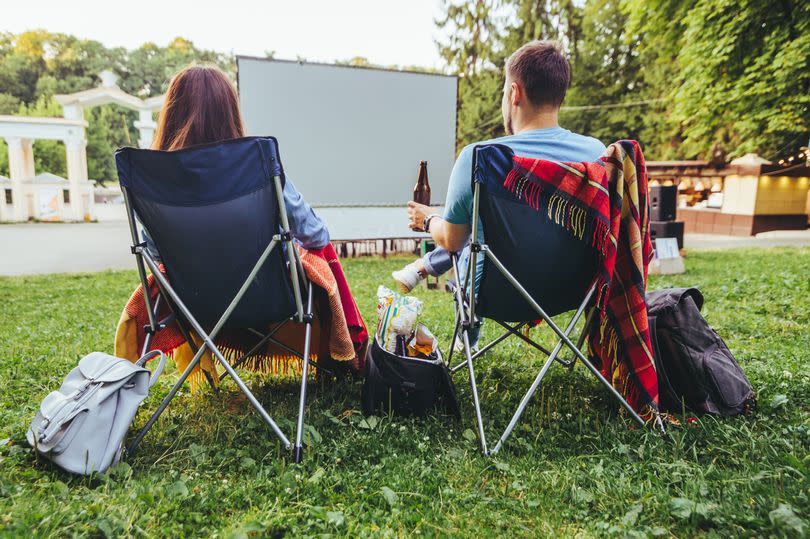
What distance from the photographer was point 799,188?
17.7m

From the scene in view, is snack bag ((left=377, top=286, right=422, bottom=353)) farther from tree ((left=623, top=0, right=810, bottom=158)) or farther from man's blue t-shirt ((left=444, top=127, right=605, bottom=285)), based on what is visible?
tree ((left=623, top=0, right=810, bottom=158))

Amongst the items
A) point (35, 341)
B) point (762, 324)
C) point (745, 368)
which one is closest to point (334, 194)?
point (35, 341)

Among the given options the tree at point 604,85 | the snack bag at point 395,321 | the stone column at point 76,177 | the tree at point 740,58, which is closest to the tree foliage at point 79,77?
the stone column at point 76,177

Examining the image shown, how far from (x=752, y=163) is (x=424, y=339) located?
1815 centimetres

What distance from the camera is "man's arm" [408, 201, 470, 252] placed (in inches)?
91.5

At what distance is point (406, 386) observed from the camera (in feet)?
7.38

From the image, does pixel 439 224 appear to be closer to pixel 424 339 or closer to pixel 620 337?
pixel 424 339

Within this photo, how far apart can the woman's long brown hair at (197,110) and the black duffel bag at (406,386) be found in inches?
43.9

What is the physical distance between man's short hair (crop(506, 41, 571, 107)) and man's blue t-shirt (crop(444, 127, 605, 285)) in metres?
0.15

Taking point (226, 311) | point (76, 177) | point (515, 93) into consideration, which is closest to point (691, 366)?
point (515, 93)

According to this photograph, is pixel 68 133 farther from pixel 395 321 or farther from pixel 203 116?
pixel 395 321

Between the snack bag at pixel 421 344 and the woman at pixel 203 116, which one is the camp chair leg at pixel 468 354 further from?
the woman at pixel 203 116

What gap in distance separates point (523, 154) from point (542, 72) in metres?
0.38

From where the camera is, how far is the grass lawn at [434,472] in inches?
60.3
